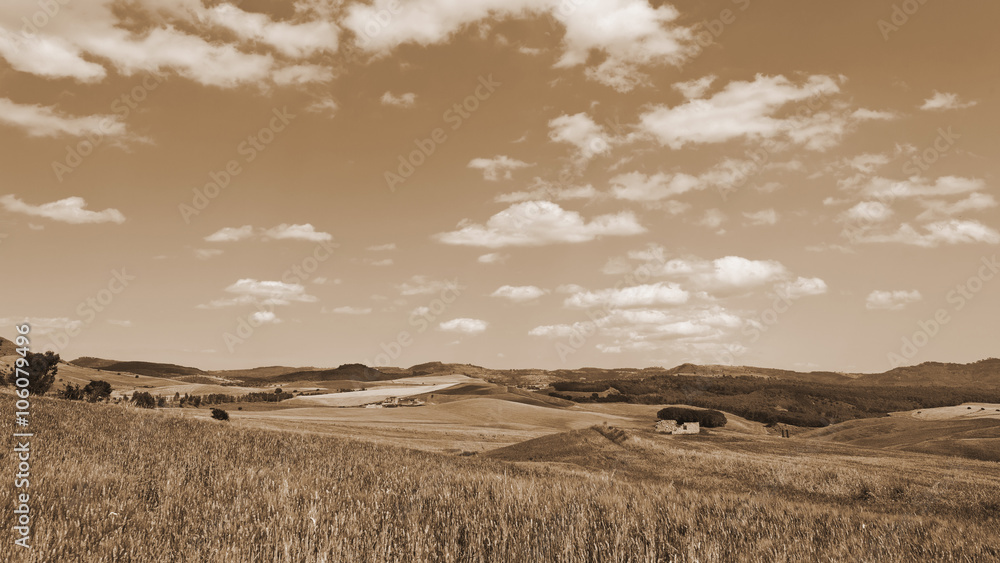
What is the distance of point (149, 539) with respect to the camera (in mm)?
5492

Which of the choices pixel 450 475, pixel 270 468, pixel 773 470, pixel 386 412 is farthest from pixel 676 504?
pixel 386 412

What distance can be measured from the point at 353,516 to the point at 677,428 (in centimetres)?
7824

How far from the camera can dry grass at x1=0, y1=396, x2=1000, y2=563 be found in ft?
18.9

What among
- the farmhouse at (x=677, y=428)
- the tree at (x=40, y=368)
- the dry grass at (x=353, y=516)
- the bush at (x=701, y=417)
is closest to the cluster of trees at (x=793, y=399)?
the bush at (x=701, y=417)

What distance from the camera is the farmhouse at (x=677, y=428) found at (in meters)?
76.7

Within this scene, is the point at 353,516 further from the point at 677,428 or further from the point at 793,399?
the point at 793,399

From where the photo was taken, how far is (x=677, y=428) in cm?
7831

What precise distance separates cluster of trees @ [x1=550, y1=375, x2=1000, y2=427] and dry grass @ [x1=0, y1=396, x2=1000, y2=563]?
126629 mm

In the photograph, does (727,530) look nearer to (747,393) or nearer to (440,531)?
(440,531)

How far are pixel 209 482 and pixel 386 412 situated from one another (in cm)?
9366

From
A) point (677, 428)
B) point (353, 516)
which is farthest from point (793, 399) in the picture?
point (353, 516)

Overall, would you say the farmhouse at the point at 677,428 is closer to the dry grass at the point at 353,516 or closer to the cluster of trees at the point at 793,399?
the cluster of trees at the point at 793,399

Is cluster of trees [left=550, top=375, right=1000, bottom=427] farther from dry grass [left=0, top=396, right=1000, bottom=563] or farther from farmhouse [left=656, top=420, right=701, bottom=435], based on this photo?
dry grass [left=0, top=396, right=1000, bottom=563]

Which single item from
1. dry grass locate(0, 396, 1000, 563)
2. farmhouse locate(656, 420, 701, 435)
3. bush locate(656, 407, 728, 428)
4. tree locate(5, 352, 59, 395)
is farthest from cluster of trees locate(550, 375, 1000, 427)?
dry grass locate(0, 396, 1000, 563)
